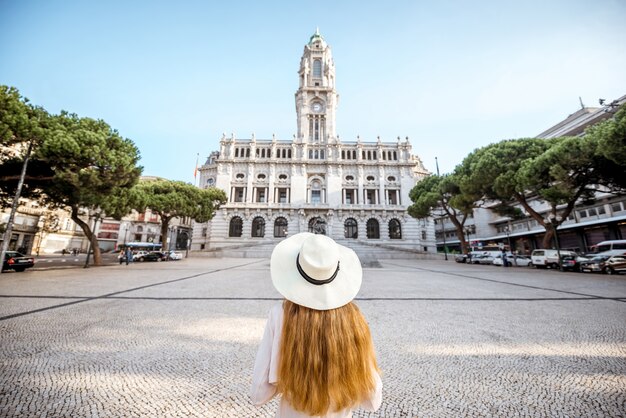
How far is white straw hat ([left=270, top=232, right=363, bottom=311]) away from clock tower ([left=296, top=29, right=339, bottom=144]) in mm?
40616

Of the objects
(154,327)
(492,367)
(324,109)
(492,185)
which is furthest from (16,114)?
(324,109)

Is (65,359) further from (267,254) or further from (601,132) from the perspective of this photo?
(267,254)

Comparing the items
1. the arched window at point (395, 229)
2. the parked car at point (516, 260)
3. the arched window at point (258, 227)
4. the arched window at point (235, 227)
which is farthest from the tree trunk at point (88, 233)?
the arched window at point (395, 229)

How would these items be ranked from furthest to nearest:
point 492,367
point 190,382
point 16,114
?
point 16,114
point 492,367
point 190,382

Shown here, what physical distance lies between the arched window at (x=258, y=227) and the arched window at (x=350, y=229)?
39.0 ft

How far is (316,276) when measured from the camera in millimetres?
1383

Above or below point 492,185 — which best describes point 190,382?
below

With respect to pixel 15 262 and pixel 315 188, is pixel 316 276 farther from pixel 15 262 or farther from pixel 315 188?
pixel 315 188

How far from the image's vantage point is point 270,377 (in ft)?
4.36

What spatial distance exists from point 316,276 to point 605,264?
69.8 ft

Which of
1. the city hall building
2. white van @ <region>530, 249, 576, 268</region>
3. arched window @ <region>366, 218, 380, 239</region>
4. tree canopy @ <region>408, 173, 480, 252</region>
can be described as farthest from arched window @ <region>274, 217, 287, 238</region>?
white van @ <region>530, 249, 576, 268</region>

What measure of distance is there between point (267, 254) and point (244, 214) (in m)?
8.90

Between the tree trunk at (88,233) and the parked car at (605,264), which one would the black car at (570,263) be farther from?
the tree trunk at (88,233)

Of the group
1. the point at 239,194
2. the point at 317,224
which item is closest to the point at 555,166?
the point at 317,224
